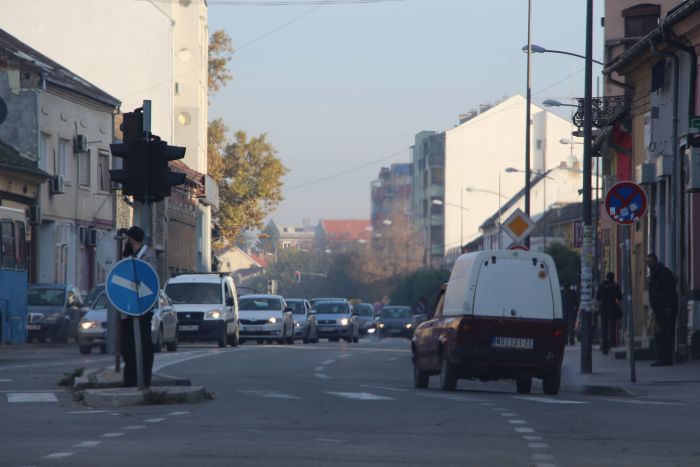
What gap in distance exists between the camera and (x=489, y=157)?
14225cm

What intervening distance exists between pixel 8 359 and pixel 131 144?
15.4 metres

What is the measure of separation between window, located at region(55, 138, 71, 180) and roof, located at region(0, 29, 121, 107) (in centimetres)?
191

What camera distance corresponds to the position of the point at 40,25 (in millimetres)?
70625

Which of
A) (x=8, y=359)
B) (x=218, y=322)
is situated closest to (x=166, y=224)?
(x=218, y=322)

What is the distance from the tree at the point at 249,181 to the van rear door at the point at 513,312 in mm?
60099

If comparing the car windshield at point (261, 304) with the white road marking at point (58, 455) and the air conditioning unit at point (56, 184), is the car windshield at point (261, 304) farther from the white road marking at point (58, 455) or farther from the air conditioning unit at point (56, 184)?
the white road marking at point (58, 455)

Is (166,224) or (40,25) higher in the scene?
(40,25)

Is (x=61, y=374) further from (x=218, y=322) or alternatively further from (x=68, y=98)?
(x=68, y=98)

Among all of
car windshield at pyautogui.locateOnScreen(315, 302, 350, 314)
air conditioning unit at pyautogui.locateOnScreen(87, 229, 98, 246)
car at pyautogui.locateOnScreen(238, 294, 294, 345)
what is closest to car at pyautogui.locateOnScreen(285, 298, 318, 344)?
car at pyautogui.locateOnScreen(238, 294, 294, 345)

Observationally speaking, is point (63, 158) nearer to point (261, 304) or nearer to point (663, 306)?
point (261, 304)

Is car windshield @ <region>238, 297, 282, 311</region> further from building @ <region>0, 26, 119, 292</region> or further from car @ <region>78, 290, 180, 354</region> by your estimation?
car @ <region>78, 290, 180, 354</region>

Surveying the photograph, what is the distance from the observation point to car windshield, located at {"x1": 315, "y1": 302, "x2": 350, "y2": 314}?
6341 cm

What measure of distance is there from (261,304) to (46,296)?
760 cm

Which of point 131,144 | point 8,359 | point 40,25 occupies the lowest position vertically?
point 8,359
